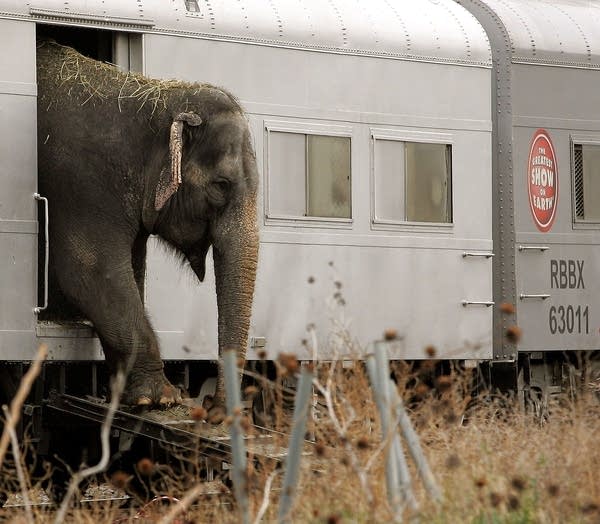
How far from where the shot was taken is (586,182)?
14.3 metres

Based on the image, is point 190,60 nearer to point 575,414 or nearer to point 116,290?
point 116,290

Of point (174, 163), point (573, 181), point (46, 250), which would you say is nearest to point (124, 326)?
point (46, 250)

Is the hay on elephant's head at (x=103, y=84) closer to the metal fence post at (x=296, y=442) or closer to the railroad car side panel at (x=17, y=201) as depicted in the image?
the railroad car side panel at (x=17, y=201)

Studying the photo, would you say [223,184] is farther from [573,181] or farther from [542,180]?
[573,181]

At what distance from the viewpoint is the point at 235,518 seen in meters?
7.23

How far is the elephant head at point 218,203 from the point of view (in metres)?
10.5

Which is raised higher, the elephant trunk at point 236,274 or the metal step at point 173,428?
the elephant trunk at point 236,274

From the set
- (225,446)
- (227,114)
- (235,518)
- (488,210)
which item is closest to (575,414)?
(235,518)

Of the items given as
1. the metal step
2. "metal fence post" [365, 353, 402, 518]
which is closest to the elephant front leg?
the metal step

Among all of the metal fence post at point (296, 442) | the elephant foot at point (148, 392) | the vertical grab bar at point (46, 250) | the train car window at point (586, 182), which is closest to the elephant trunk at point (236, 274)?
the elephant foot at point (148, 392)

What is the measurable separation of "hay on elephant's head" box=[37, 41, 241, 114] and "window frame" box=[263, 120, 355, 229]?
989mm

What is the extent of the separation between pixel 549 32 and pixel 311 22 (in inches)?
112

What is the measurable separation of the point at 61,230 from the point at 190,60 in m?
1.66

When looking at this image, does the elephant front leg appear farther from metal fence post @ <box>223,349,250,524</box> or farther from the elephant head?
metal fence post @ <box>223,349,250,524</box>
